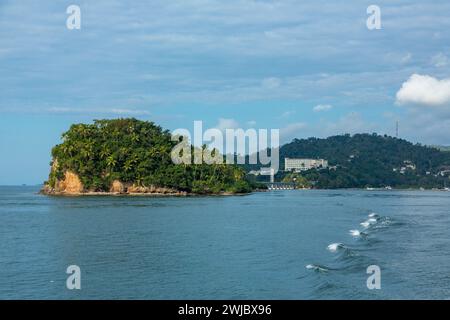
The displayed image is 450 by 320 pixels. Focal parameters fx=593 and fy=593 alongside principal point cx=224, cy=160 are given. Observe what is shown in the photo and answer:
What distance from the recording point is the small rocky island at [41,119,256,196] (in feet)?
409

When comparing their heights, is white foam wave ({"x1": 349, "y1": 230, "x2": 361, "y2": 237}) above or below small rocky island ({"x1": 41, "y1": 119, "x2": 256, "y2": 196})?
below

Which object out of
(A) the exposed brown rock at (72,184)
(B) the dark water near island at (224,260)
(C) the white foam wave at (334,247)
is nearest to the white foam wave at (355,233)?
(B) the dark water near island at (224,260)

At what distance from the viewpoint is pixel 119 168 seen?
126 meters

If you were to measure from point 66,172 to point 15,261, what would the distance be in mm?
98510

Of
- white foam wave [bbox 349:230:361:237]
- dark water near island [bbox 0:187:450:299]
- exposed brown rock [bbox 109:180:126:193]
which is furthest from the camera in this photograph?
exposed brown rock [bbox 109:180:126:193]

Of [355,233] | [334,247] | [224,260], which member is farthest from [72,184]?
[224,260]

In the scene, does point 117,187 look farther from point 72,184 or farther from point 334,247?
point 334,247

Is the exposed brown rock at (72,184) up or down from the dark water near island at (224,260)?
up

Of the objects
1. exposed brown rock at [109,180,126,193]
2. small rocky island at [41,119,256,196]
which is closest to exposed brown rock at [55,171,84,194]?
small rocky island at [41,119,256,196]

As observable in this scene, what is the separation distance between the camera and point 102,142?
5157 inches

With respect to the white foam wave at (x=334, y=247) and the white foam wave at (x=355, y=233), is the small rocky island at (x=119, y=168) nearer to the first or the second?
the white foam wave at (x=355, y=233)

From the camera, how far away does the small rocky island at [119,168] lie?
125 m

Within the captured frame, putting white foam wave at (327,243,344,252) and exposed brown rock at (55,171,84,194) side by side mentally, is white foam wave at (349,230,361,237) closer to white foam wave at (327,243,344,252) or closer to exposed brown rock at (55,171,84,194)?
white foam wave at (327,243,344,252)
